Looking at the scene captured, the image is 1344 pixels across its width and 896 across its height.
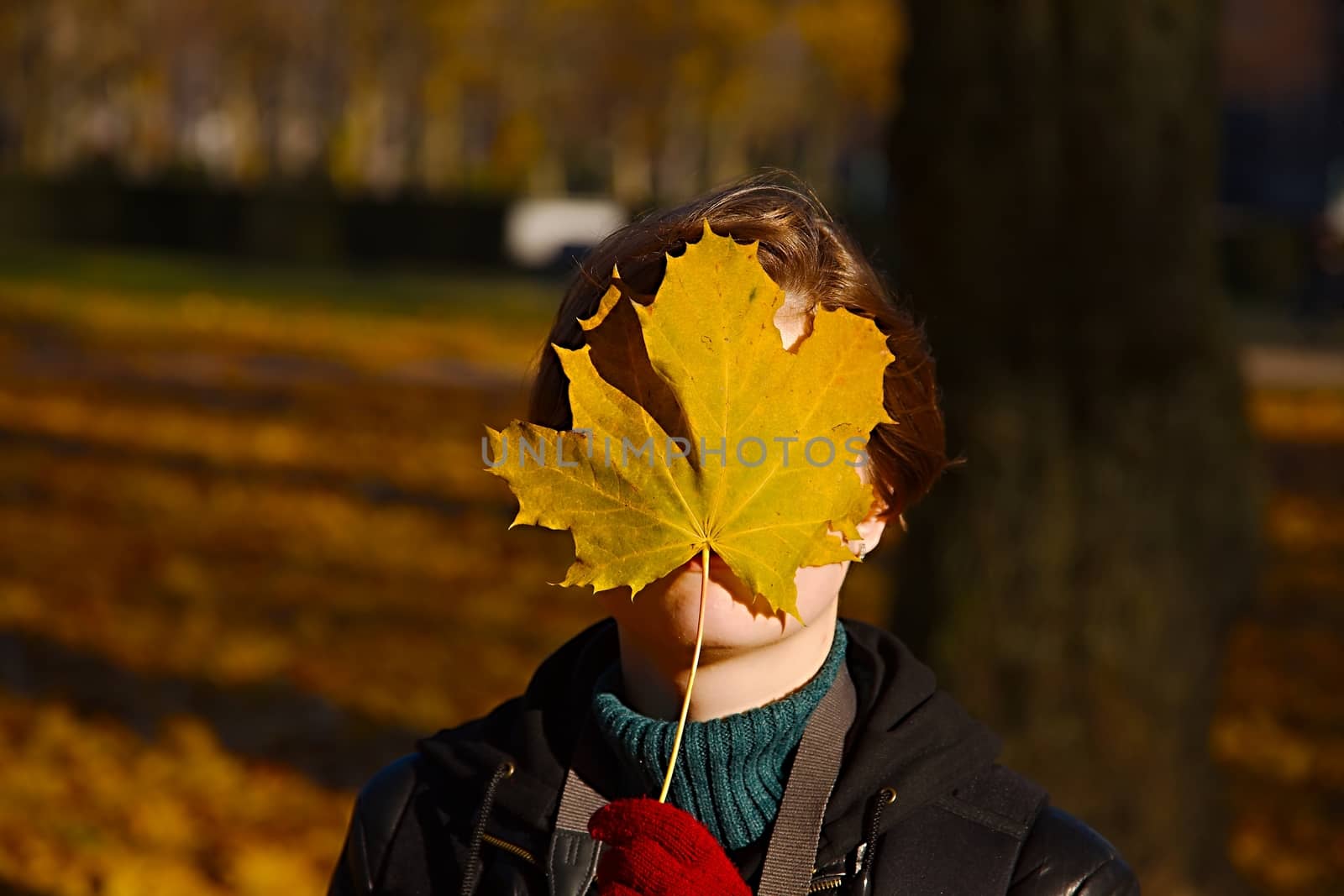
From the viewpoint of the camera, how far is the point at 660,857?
136cm

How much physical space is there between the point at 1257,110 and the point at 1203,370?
41735 millimetres

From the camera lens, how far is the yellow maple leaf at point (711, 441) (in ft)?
4.72

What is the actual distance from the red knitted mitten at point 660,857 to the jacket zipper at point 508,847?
33cm

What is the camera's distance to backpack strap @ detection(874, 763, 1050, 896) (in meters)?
1.64

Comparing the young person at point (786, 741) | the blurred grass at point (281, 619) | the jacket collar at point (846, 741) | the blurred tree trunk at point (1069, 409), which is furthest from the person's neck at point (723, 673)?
the blurred grass at point (281, 619)

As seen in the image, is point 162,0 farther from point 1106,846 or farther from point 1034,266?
point 1106,846

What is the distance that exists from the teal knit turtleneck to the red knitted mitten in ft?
0.68

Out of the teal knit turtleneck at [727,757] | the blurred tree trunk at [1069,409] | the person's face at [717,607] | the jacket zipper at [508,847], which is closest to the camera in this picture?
the person's face at [717,607]

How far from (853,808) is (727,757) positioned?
0.52 ft

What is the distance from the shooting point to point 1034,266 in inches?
159

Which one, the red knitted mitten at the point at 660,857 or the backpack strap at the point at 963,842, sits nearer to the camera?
the red knitted mitten at the point at 660,857

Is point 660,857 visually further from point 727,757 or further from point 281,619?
point 281,619

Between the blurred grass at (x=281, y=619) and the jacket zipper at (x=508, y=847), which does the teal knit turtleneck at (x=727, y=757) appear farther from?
the blurred grass at (x=281, y=619)

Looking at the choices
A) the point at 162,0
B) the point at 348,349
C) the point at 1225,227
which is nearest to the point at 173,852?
the point at 348,349
